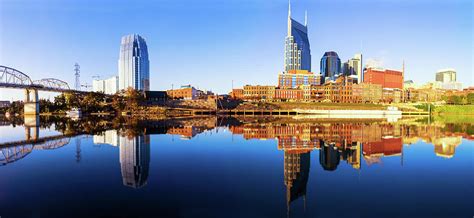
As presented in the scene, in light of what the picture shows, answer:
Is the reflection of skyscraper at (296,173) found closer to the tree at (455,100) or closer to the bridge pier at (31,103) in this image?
the bridge pier at (31,103)

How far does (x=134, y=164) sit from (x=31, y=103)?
9985cm

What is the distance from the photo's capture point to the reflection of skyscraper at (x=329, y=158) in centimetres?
1513

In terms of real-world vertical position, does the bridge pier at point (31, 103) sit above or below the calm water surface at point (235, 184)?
above

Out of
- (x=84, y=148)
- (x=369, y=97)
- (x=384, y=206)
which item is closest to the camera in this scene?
(x=384, y=206)

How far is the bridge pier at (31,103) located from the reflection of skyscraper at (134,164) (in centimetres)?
9066

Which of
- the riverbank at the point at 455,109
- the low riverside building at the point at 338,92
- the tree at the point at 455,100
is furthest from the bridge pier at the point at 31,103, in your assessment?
the tree at the point at 455,100

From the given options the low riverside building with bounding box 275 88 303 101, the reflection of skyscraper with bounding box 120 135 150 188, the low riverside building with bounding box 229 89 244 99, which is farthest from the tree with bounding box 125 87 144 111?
the reflection of skyscraper with bounding box 120 135 150 188

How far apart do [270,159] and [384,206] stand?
8.68 meters

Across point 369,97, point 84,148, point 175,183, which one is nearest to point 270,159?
point 175,183

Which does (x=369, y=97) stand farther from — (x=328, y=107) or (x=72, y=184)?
(x=72, y=184)

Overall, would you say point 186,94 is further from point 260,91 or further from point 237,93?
point 260,91

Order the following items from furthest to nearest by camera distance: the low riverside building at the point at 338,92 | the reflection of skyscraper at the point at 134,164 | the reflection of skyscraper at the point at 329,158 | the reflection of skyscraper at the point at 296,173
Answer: the low riverside building at the point at 338,92 < the reflection of skyscraper at the point at 329,158 < the reflection of skyscraper at the point at 134,164 < the reflection of skyscraper at the point at 296,173

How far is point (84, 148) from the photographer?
21.4 metres

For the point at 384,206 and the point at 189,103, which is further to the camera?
the point at 189,103
